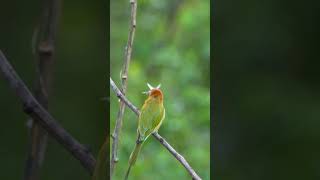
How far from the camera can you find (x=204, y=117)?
1311mm

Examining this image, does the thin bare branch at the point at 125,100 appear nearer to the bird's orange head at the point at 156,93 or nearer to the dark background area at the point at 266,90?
the bird's orange head at the point at 156,93

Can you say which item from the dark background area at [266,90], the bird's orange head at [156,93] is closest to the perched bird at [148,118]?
the bird's orange head at [156,93]

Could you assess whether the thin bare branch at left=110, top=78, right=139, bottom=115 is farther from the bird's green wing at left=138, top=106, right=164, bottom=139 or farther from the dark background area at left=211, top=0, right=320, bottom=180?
the dark background area at left=211, top=0, right=320, bottom=180
